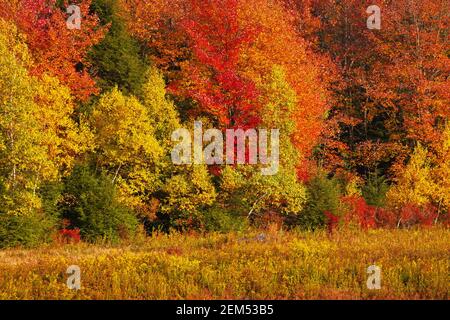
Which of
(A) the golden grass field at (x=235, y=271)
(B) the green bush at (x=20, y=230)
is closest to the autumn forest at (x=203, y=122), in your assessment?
(B) the green bush at (x=20, y=230)

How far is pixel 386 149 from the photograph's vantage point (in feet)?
126

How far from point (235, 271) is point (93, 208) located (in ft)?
36.1

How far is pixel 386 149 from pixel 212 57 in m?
14.6

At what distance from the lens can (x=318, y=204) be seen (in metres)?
29.4

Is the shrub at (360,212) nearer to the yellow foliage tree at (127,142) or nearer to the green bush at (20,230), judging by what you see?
the yellow foliage tree at (127,142)

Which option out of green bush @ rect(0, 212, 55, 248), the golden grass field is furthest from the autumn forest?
the golden grass field

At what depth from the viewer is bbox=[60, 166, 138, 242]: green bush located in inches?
985

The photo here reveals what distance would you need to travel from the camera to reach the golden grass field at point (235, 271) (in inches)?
547

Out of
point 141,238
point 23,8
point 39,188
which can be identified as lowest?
point 141,238

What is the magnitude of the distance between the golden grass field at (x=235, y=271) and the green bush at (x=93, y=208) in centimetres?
206

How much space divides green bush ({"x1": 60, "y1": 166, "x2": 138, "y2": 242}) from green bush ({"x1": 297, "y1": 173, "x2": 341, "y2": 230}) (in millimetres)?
9156

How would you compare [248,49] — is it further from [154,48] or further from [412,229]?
[412,229]
